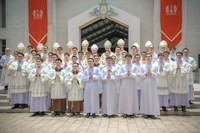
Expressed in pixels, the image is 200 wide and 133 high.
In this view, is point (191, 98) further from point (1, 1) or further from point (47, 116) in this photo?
point (1, 1)

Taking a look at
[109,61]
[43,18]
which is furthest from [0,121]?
[43,18]

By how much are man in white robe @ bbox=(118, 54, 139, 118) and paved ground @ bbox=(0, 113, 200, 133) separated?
29 centimetres

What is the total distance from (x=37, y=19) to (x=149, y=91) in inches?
281

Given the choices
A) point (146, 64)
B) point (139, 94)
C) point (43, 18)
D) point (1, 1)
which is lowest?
point (139, 94)

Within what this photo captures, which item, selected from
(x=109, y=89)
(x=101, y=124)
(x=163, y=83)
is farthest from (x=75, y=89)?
(x=163, y=83)

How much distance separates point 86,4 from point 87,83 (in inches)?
254

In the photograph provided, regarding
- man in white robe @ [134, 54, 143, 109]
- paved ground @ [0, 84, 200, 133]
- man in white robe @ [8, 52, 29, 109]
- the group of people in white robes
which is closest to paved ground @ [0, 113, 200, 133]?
paved ground @ [0, 84, 200, 133]

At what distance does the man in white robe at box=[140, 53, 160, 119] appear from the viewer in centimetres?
902

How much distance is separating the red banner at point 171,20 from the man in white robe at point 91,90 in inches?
213

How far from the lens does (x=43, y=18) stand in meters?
14.4

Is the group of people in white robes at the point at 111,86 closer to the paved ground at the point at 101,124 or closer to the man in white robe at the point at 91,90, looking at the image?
the man in white robe at the point at 91,90

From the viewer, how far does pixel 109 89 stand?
9.34m

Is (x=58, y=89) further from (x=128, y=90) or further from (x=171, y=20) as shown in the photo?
(x=171, y=20)

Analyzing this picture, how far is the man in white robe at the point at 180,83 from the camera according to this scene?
9.62 m
